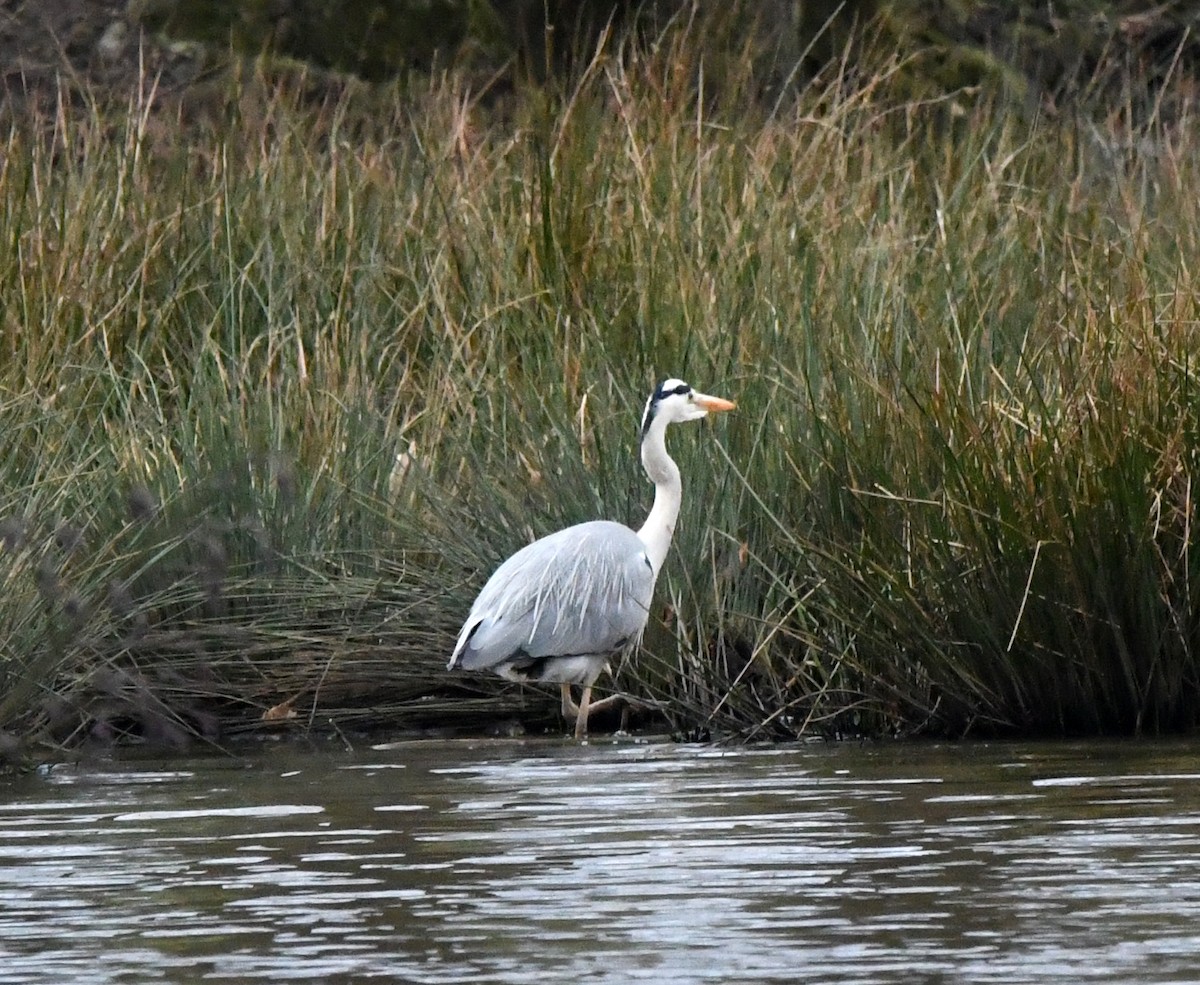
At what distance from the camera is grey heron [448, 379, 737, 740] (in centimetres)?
712

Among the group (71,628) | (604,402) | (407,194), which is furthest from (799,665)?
(407,194)

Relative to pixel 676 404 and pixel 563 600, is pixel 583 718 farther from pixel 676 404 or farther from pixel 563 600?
pixel 676 404

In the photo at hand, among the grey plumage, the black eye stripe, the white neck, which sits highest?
the black eye stripe

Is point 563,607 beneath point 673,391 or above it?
beneath

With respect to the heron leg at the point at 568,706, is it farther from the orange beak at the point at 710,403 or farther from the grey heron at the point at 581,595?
the orange beak at the point at 710,403

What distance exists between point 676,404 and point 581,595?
2.05 feet

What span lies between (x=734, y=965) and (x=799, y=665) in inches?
120

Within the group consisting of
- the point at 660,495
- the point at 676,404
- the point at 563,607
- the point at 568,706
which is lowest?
the point at 568,706

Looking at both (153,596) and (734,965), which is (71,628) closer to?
(153,596)

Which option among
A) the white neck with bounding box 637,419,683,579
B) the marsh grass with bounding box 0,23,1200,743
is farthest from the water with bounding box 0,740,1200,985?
the white neck with bounding box 637,419,683,579

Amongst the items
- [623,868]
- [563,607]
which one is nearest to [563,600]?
[563,607]

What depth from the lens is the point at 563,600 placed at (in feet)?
23.8

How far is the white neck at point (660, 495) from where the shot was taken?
747 cm

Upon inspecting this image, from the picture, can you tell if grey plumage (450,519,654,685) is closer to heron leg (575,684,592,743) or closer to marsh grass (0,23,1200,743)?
heron leg (575,684,592,743)
